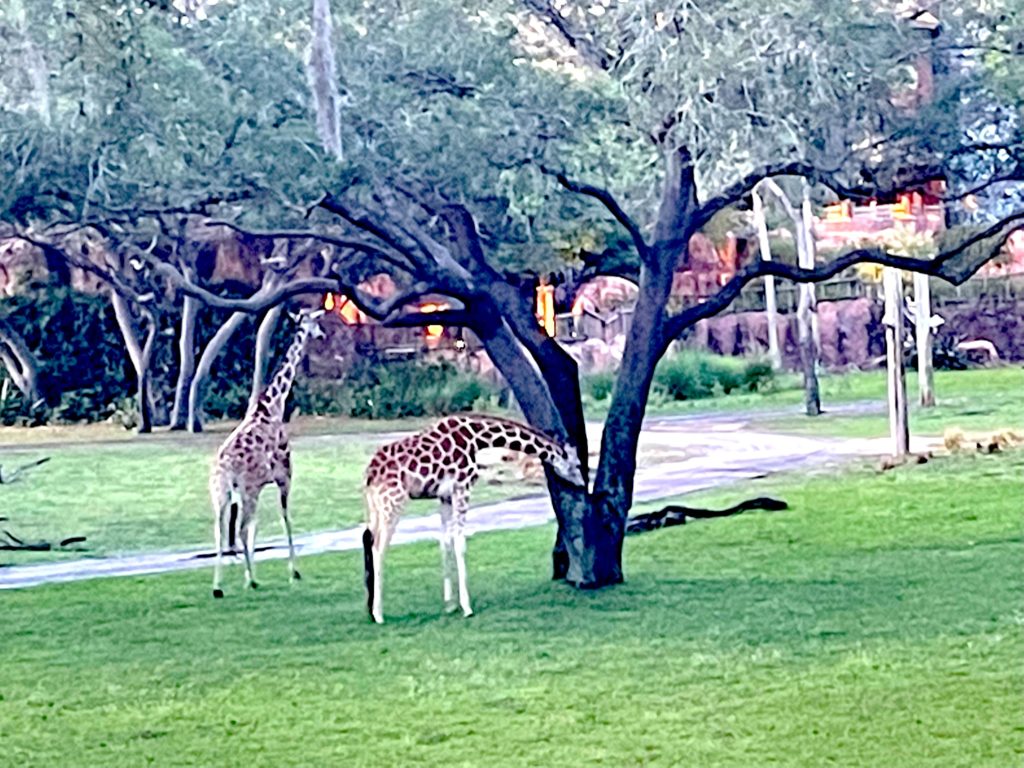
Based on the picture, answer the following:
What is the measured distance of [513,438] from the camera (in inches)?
287

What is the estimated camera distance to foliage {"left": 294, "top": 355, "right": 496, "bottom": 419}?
13.9 metres

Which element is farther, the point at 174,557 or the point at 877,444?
the point at 877,444

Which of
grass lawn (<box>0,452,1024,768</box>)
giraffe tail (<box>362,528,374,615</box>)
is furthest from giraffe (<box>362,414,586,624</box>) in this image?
grass lawn (<box>0,452,1024,768</box>)

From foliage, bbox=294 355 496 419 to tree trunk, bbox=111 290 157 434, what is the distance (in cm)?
113

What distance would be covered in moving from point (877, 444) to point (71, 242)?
240 inches

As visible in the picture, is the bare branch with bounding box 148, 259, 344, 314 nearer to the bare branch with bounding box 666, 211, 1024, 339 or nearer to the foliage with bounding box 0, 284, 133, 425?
the bare branch with bounding box 666, 211, 1024, 339

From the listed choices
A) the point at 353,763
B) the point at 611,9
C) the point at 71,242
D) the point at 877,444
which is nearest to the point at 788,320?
the point at 877,444

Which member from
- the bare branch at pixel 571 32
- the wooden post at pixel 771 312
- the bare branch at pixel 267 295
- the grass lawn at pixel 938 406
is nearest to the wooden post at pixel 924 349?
the grass lawn at pixel 938 406

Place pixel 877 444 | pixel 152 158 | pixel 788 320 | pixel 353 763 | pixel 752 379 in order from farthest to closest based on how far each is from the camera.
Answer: pixel 788 320
pixel 752 379
pixel 877 444
pixel 152 158
pixel 353 763

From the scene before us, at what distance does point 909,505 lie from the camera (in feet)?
32.8

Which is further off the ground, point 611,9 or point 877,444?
point 611,9

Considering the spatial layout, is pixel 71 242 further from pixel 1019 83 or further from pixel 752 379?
pixel 1019 83

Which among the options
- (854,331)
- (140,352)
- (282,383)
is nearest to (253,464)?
(282,383)

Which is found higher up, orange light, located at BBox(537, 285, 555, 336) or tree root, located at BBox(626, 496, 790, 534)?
orange light, located at BBox(537, 285, 555, 336)
